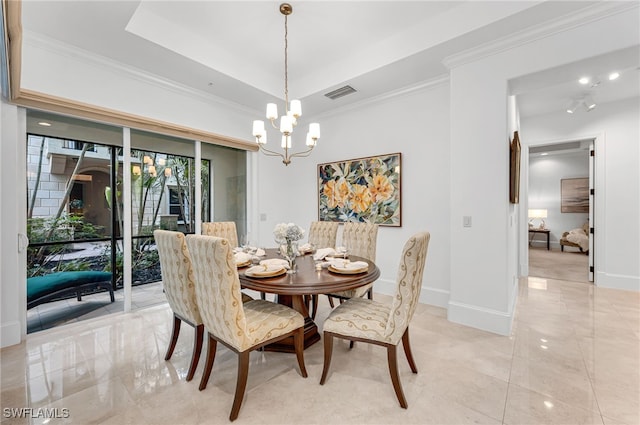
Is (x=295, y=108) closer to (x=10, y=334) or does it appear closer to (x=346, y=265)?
(x=346, y=265)

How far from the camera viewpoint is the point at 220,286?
157 centimetres

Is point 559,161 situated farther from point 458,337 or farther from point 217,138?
point 217,138

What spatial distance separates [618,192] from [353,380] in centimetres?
510

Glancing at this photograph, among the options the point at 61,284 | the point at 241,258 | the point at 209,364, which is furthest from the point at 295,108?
the point at 61,284

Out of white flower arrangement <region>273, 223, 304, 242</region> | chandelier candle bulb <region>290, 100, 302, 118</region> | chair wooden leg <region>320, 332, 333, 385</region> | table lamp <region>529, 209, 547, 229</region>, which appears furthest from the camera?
table lamp <region>529, 209, 547, 229</region>

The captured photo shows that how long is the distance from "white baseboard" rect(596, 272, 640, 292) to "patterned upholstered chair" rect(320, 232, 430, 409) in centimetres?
428

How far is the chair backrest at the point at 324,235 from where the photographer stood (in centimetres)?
337

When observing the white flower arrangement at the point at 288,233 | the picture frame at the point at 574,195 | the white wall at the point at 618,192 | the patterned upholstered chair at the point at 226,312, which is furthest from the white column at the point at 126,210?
the picture frame at the point at 574,195

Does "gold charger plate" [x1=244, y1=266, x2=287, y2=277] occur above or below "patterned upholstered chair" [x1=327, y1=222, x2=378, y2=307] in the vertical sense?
below

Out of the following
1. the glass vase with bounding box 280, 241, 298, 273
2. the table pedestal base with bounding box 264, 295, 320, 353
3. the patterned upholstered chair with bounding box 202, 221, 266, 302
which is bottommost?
the table pedestal base with bounding box 264, 295, 320, 353

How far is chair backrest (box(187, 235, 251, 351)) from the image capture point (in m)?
1.54

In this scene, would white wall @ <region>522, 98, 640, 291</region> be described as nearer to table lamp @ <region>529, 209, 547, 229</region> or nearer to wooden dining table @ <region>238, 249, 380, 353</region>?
table lamp @ <region>529, 209, 547, 229</region>

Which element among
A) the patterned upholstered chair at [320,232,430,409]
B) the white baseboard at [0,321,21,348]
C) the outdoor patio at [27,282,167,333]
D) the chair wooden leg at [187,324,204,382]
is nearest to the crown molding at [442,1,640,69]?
the patterned upholstered chair at [320,232,430,409]

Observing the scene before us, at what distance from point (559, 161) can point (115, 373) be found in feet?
34.2
